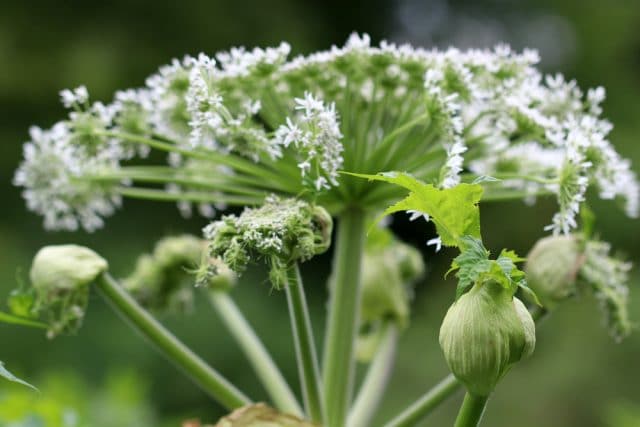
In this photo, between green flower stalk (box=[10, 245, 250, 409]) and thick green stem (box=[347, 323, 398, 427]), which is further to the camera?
thick green stem (box=[347, 323, 398, 427])

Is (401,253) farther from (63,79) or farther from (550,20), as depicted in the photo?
(550,20)

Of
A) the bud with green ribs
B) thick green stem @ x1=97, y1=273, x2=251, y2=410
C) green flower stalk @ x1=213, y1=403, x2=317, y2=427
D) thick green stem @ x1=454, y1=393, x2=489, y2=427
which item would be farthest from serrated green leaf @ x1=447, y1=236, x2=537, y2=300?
thick green stem @ x1=97, y1=273, x2=251, y2=410

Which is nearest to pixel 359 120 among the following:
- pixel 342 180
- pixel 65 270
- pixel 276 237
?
pixel 342 180

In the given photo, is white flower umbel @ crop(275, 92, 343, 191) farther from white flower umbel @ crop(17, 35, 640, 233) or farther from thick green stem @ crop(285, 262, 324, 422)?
thick green stem @ crop(285, 262, 324, 422)

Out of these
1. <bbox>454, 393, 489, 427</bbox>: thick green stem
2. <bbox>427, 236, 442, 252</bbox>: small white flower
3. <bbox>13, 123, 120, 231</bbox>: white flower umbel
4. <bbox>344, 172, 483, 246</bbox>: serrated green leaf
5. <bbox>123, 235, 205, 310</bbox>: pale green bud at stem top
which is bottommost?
<bbox>454, 393, 489, 427</bbox>: thick green stem

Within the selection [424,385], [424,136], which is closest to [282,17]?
[424,385]

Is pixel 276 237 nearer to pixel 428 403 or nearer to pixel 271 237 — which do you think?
pixel 271 237

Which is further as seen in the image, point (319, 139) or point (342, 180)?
point (342, 180)
